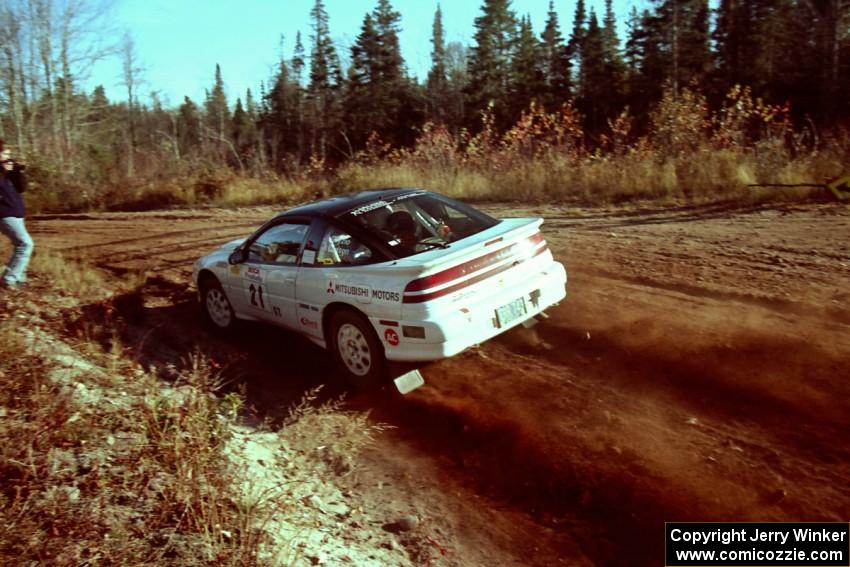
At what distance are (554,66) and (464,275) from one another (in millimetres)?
57333

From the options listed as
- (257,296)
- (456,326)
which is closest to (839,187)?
(456,326)

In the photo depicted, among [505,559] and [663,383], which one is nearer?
[505,559]

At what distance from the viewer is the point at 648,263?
7.73 metres

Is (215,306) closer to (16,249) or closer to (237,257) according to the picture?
(237,257)

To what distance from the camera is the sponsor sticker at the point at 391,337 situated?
5.03 meters

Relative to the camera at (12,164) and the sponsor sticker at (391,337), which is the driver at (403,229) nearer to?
the sponsor sticker at (391,337)

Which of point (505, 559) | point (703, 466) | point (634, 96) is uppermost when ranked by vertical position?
point (634, 96)

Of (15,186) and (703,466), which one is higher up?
(15,186)

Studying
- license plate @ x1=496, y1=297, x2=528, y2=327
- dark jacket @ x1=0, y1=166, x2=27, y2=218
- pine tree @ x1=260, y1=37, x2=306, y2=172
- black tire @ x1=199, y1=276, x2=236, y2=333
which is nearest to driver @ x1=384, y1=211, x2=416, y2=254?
license plate @ x1=496, y1=297, x2=528, y2=327

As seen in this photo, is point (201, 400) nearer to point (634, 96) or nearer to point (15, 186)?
point (15, 186)

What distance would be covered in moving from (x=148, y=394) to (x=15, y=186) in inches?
172

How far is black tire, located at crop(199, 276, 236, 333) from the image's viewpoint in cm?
714

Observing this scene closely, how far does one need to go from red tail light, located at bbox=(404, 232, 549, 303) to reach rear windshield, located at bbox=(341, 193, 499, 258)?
1.16 ft

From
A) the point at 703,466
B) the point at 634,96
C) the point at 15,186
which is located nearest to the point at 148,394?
the point at 703,466
